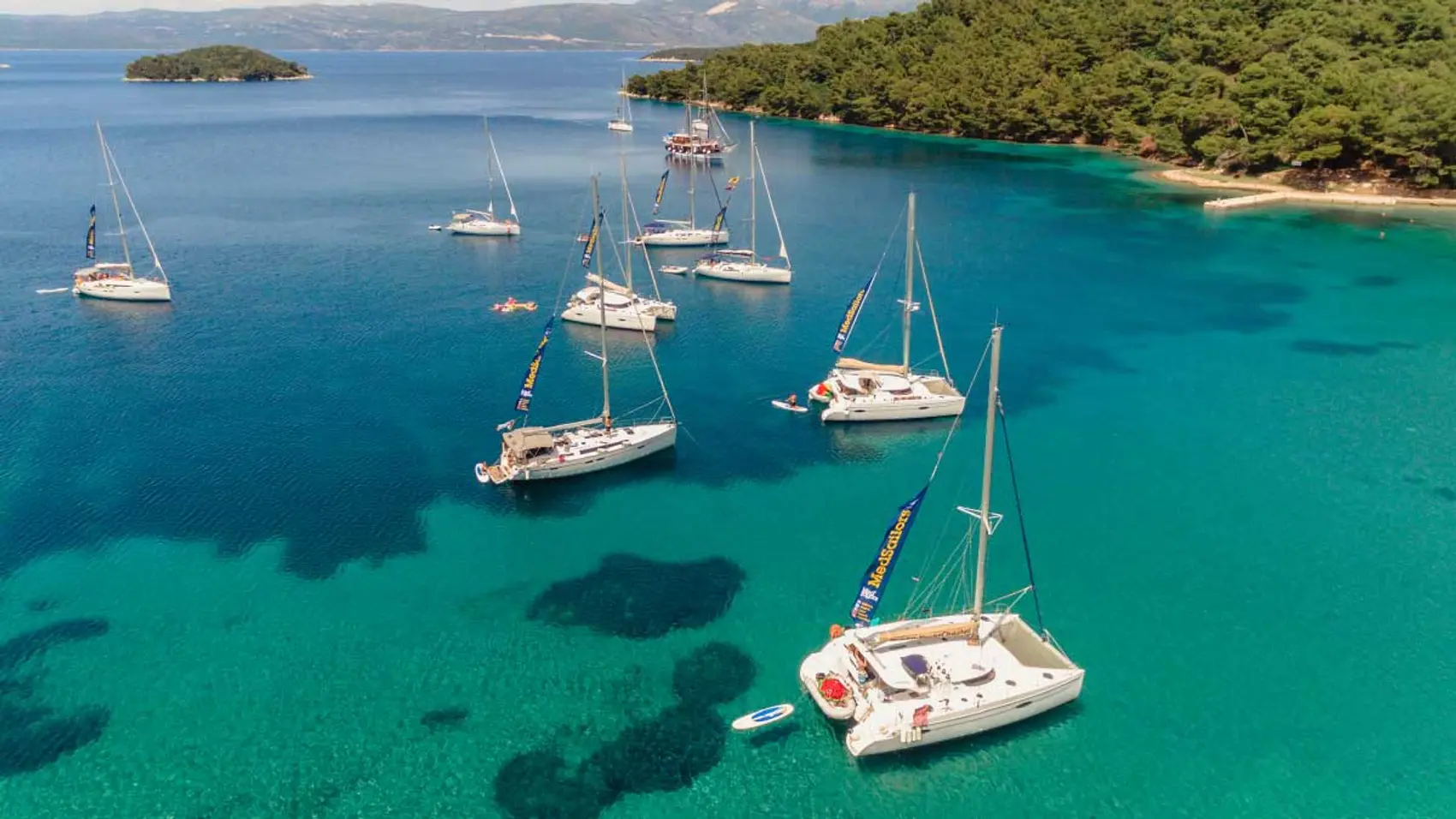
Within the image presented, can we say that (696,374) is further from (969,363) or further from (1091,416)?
(1091,416)

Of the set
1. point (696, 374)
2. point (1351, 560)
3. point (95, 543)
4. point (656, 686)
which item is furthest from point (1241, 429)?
point (95, 543)

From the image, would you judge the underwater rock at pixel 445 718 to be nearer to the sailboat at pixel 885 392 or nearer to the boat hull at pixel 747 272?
the sailboat at pixel 885 392

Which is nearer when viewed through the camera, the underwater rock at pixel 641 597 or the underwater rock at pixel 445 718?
the underwater rock at pixel 445 718

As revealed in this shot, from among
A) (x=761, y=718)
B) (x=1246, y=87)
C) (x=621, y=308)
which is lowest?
(x=761, y=718)

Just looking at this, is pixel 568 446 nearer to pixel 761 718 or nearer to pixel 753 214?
pixel 761 718

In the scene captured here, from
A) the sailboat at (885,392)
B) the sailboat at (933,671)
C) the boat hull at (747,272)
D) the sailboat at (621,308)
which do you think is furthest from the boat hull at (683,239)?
the sailboat at (933,671)

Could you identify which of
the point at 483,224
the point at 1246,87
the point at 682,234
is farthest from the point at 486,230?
the point at 1246,87

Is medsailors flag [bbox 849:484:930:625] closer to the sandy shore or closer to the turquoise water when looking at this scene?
the turquoise water
